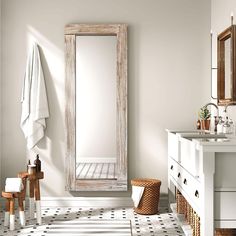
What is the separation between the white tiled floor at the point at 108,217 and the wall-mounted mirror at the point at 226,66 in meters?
1.25

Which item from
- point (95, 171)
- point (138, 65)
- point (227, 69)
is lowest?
point (95, 171)

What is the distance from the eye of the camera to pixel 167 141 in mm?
5113

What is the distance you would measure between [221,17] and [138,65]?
1.03 meters

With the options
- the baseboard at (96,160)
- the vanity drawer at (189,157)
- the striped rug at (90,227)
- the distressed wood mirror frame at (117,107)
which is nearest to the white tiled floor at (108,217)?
the striped rug at (90,227)

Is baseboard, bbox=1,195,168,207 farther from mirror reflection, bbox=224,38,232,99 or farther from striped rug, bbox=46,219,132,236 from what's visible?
mirror reflection, bbox=224,38,232,99

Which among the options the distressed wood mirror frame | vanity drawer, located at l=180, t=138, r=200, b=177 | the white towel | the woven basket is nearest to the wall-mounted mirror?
vanity drawer, located at l=180, t=138, r=200, b=177

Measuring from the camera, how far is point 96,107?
5.05 m

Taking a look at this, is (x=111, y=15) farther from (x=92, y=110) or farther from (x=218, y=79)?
(x=218, y=79)

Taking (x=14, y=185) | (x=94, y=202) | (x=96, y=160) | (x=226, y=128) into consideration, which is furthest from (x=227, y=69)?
(x=14, y=185)

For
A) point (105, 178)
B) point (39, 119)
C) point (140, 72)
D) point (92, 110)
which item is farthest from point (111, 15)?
point (105, 178)

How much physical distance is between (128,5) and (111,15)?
22cm

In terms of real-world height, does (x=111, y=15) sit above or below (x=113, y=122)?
above

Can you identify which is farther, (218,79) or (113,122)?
(113,122)

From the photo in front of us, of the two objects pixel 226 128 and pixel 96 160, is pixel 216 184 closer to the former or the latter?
pixel 226 128
